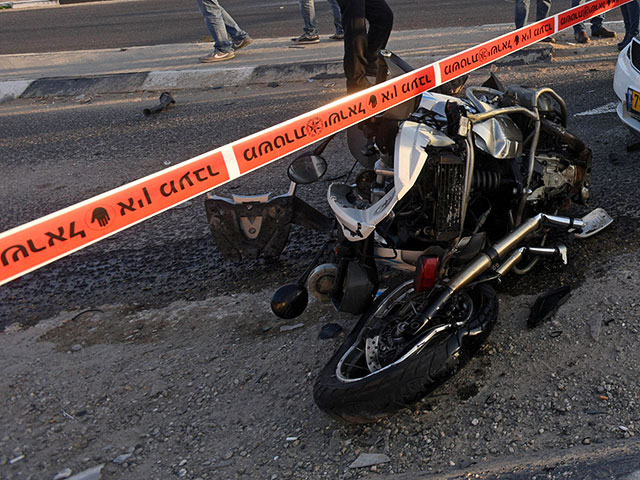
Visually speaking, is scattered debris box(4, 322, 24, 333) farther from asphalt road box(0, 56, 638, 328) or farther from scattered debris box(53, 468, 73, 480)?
scattered debris box(53, 468, 73, 480)

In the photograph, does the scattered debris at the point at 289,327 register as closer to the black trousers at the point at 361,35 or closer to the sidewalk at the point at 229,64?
the black trousers at the point at 361,35

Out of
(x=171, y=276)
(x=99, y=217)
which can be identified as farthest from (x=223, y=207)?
(x=99, y=217)

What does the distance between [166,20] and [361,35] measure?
9.09m

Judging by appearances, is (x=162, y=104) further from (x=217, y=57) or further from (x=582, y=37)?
(x=582, y=37)

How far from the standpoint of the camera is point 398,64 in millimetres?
3227

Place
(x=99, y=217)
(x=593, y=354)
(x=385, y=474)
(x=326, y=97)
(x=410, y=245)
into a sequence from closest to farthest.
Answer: (x=99, y=217) → (x=385, y=474) → (x=593, y=354) → (x=410, y=245) → (x=326, y=97)

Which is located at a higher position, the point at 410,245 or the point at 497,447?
the point at 410,245

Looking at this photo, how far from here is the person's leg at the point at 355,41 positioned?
6129 mm

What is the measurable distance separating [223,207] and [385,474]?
6.33ft

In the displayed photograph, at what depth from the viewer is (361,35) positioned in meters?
6.24

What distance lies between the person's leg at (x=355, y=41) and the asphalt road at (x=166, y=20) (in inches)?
185

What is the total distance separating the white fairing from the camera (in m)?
2.78

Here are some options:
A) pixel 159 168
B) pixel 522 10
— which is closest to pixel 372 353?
pixel 159 168

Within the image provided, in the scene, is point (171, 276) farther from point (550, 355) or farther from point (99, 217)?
point (550, 355)
